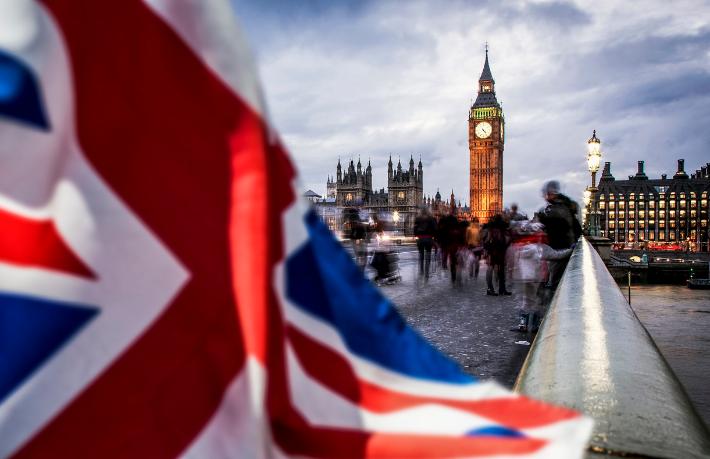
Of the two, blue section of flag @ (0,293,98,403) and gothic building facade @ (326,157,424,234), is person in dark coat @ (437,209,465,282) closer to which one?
blue section of flag @ (0,293,98,403)

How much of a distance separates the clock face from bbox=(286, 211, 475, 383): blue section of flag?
4239 inches

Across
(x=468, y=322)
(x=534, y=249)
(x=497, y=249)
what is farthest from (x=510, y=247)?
(x=468, y=322)

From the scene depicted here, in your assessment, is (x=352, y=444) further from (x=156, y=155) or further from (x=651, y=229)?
(x=651, y=229)

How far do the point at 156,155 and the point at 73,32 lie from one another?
0.23 meters

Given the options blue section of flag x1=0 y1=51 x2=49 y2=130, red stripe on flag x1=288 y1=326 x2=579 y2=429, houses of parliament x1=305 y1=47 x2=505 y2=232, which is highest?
houses of parliament x1=305 y1=47 x2=505 y2=232

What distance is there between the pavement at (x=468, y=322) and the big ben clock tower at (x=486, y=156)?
92768 millimetres

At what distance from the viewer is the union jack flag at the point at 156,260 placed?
0.85 m

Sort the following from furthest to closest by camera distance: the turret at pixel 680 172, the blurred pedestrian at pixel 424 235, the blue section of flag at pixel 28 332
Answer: the turret at pixel 680 172
the blurred pedestrian at pixel 424 235
the blue section of flag at pixel 28 332

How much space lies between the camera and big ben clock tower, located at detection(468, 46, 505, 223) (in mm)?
101875

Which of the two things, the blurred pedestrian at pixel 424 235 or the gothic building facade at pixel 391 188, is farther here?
the gothic building facade at pixel 391 188

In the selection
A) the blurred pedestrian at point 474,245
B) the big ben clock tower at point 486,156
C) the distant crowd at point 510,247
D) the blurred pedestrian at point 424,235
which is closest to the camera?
the distant crowd at point 510,247

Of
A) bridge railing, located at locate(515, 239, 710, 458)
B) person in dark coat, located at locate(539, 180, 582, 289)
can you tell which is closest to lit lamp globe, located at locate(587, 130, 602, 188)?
person in dark coat, located at locate(539, 180, 582, 289)

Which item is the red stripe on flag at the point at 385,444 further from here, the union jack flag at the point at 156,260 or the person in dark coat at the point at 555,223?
the person in dark coat at the point at 555,223

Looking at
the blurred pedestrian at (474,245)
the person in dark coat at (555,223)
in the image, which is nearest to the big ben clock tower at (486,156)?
the blurred pedestrian at (474,245)
